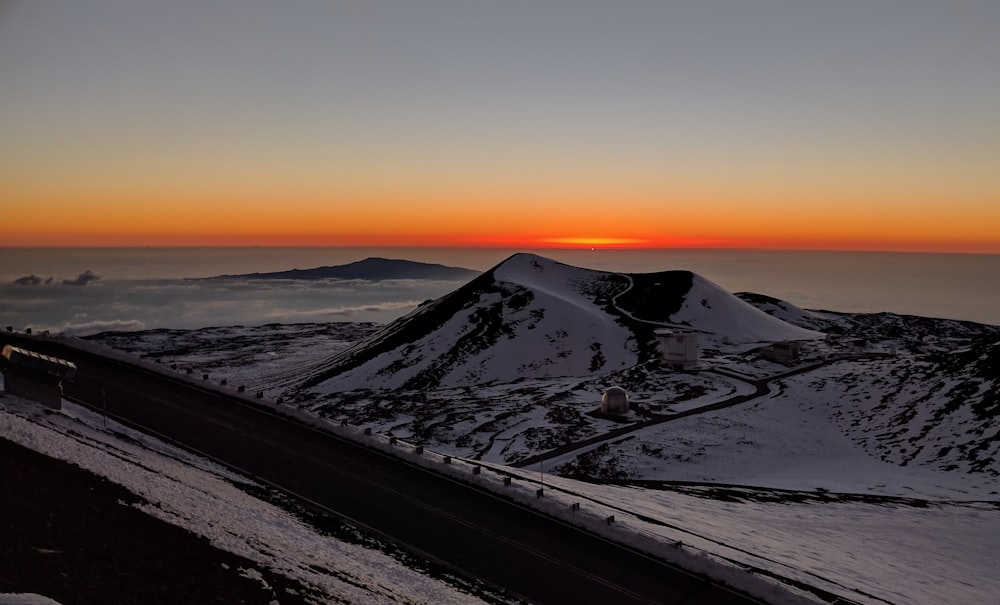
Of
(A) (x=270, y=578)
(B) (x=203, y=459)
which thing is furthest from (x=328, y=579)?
(B) (x=203, y=459)

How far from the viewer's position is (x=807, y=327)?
155 metres

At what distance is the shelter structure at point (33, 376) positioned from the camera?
32469 mm

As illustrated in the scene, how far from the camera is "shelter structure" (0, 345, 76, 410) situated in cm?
3247

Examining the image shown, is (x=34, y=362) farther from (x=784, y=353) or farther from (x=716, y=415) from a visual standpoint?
(x=784, y=353)

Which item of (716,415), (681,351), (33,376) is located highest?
(33,376)

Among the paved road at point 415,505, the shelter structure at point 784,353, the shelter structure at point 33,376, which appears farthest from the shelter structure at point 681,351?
the shelter structure at point 33,376

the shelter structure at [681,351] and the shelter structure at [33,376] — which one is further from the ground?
the shelter structure at [33,376]

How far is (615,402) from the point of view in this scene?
68438mm

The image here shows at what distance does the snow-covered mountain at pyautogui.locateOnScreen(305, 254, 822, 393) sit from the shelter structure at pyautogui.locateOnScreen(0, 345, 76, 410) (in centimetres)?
6977

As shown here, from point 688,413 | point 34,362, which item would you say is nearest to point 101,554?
point 34,362

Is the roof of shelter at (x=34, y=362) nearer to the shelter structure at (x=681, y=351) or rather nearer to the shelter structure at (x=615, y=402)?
the shelter structure at (x=615, y=402)

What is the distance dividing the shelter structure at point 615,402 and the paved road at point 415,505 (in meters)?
36.6

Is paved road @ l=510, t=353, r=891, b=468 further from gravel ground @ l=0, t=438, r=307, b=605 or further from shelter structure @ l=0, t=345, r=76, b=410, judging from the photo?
gravel ground @ l=0, t=438, r=307, b=605

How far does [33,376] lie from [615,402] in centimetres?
5178
